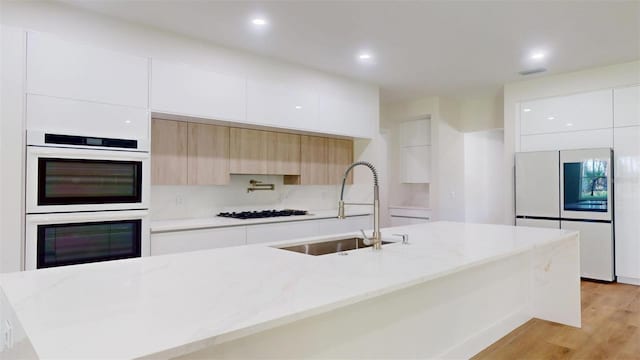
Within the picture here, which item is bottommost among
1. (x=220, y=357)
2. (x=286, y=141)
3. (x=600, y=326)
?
(x=600, y=326)

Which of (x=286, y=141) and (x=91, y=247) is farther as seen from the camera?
(x=286, y=141)

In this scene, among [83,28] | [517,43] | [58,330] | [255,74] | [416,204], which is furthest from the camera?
[416,204]

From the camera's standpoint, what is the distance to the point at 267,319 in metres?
1.07

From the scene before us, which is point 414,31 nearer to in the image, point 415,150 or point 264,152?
point 264,152

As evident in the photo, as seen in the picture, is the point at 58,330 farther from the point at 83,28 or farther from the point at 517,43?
the point at 517,43

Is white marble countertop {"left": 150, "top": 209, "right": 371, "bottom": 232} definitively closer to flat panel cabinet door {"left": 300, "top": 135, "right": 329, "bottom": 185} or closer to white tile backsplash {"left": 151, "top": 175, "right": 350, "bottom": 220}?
white tile backsplash {"left": 151, "top": 175, "right": 350, "bottom": 220}

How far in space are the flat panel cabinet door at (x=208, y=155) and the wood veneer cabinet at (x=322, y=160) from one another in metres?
1.05

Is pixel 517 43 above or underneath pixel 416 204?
above

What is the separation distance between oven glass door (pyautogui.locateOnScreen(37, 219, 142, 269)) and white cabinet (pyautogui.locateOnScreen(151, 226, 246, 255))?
21cm

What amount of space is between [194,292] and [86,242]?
200 centimetres

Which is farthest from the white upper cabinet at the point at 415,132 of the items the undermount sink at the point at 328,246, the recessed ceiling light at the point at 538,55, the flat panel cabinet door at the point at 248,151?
the undermount sink at the point at 328,246

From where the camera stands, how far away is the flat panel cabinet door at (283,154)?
4.53 m

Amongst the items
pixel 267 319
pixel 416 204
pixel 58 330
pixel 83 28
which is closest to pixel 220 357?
pixel 267 319

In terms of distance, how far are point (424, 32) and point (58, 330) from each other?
11.7 feet
